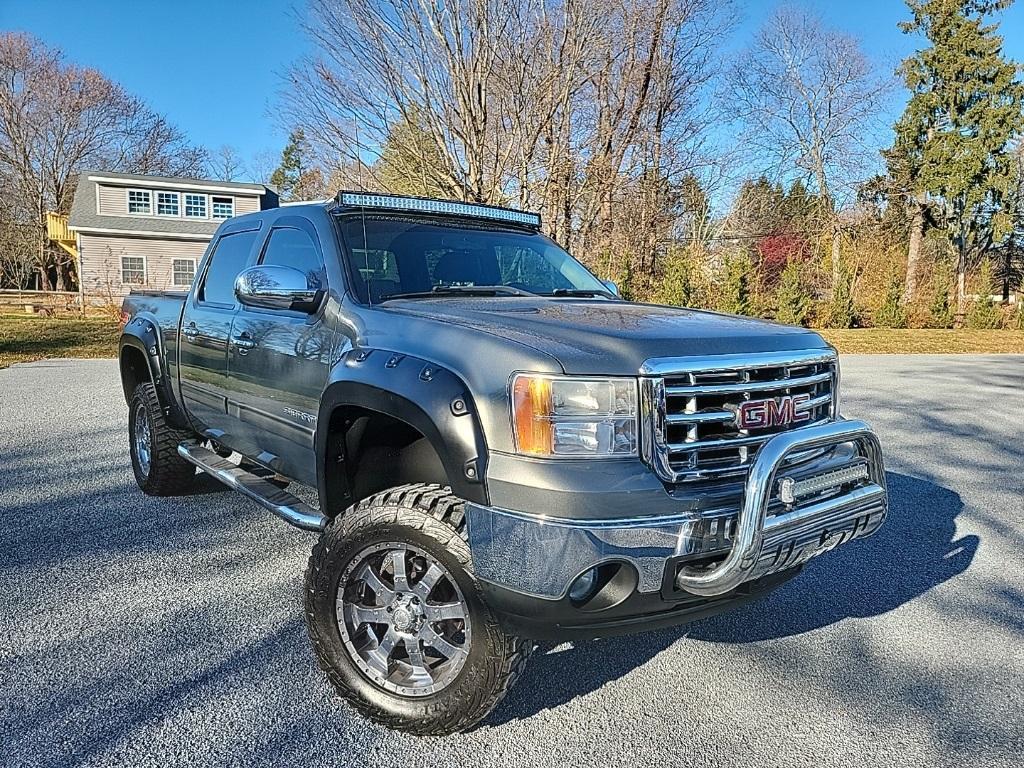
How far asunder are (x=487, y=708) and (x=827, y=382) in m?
1.81

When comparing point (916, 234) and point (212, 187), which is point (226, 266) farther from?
point (916, 234)

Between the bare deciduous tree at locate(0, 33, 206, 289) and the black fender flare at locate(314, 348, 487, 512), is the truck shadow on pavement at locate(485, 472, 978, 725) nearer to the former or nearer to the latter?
the black fender flare at locate(314, 348, 487, 512)

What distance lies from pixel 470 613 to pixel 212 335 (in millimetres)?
2641

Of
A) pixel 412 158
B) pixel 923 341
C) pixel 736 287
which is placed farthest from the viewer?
pixel 736 287

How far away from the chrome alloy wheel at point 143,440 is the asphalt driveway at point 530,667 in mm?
286

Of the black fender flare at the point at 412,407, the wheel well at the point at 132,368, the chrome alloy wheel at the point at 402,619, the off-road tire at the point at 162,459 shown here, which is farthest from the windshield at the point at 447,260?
the wheel well at the point at 132,368

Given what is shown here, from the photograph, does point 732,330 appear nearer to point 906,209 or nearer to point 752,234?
point 752,234

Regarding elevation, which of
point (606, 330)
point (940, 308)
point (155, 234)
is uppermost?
point (155, 234)

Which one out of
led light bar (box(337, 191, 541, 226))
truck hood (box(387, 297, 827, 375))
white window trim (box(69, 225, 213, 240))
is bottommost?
truck hood (box(387, 297, 827, 375))

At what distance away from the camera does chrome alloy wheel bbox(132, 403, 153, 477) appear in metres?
5.05

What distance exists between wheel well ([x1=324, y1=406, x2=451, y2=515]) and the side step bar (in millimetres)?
187

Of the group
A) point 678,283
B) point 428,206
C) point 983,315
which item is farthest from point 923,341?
point 428,206

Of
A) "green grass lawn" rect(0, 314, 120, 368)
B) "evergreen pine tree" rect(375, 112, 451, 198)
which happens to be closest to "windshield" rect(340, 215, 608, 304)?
"green grass lawn" rect(0, 314, 120, 368)

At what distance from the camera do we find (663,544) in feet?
7.31
